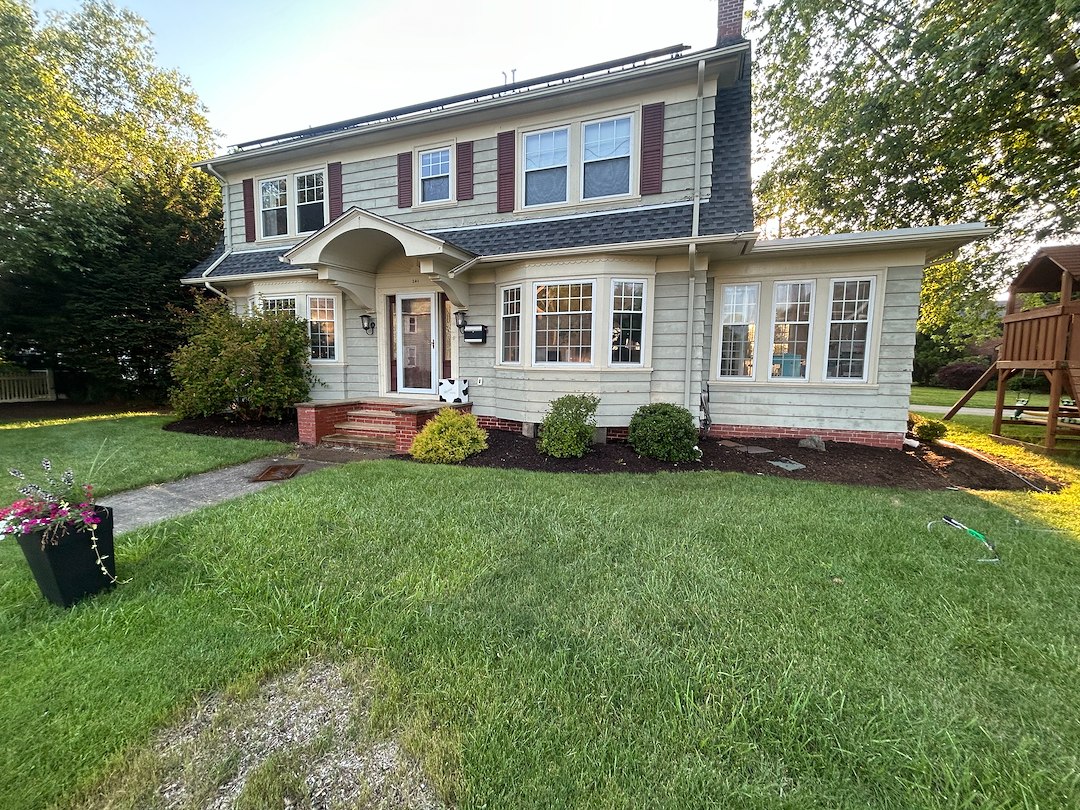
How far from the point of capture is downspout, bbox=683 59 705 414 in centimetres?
648

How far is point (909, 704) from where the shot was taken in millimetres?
1956

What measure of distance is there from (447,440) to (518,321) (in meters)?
2.58

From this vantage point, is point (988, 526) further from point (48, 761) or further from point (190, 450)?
point (190, 450)

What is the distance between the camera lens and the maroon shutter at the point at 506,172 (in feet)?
26.4

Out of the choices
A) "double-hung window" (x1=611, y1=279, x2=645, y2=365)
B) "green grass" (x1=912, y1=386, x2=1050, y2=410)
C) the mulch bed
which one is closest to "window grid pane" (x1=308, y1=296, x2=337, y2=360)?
the mulch bed

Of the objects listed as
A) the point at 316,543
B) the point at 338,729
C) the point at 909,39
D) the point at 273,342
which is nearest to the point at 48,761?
the point at 338,729

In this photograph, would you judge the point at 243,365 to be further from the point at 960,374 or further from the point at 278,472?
the point at 960,374

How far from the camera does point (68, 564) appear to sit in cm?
270

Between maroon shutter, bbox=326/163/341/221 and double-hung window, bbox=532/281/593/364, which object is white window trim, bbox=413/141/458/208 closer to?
maroon shutter, bbox=326/163/341/221

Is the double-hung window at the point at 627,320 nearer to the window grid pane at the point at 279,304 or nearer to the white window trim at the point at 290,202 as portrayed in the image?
the white window trim at the point at 290,202

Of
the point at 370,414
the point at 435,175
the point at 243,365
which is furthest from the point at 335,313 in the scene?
the point at 435,175

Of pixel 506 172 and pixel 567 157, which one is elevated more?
pixel 567 157

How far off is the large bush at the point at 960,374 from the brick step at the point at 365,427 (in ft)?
91.3

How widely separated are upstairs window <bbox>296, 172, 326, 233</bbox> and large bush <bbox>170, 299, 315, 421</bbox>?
7.77 feet
